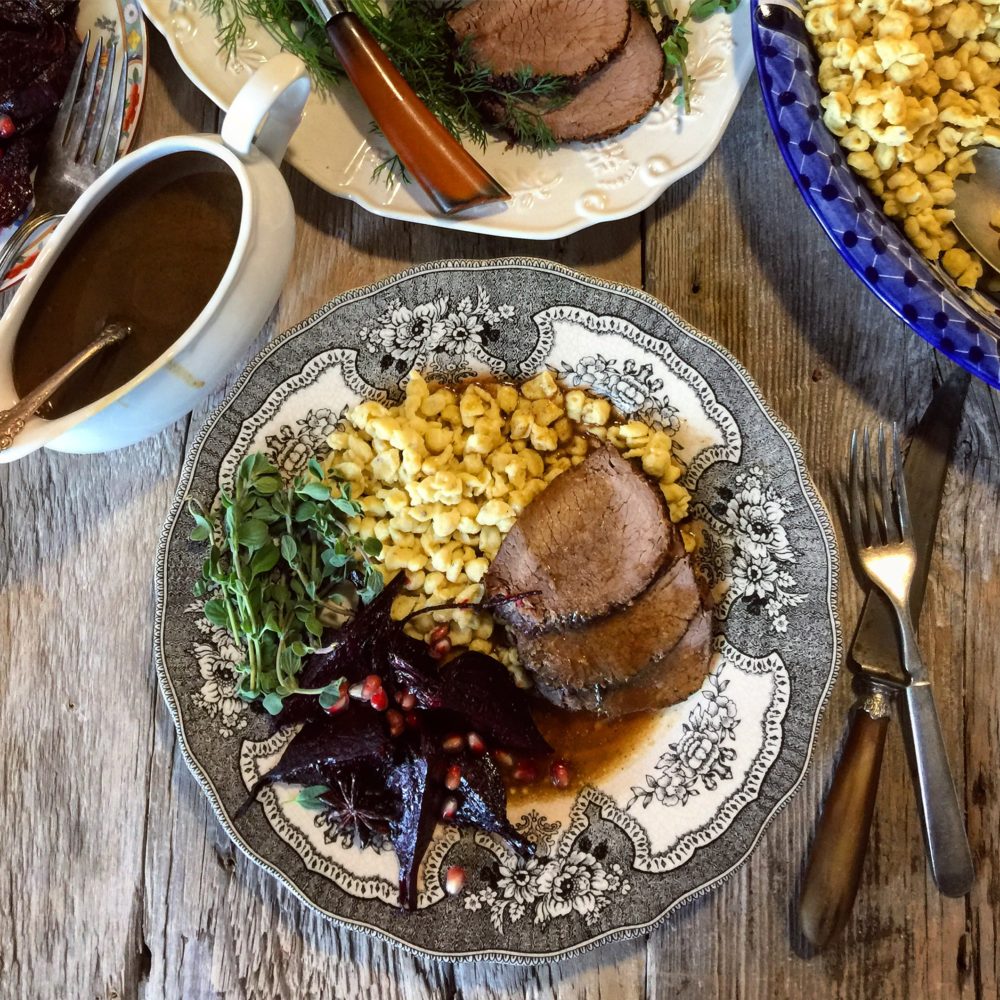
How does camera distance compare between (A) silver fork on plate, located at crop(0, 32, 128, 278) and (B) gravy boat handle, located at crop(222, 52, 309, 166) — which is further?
(A) silver fork on plate, located at crop(0, 32, 128, 278)

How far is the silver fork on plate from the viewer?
1947 mm

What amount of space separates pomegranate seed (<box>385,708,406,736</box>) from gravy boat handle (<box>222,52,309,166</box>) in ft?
3.77

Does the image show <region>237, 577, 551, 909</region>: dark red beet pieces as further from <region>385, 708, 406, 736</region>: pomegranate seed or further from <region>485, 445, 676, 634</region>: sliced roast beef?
<region>485, 445, 676, 634</region>: sliced roast beef

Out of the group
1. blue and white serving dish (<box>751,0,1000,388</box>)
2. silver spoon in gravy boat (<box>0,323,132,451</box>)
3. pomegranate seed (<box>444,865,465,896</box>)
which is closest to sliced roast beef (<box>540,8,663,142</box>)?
blue and white serving dish (<box>751,0,1000,388</box>)

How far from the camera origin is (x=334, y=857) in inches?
68.5

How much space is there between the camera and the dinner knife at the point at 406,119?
5.86ft

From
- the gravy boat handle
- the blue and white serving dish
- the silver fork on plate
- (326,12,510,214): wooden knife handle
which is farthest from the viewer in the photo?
the silver fork on plate

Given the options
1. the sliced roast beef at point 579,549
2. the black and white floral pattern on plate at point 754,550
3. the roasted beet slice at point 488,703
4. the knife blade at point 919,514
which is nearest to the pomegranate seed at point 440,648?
the roasted beet slice at point 488,703

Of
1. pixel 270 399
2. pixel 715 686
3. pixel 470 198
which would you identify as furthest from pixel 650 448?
pixel 270 399

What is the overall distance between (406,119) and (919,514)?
4.68 ft

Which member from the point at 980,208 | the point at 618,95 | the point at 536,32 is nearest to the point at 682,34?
the point at 618,95

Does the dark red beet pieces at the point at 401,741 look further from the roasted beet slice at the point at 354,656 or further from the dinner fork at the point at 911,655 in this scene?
the dinner fork at the point at 911,655

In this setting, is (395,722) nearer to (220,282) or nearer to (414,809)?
(414,809)

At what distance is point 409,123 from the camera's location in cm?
180
